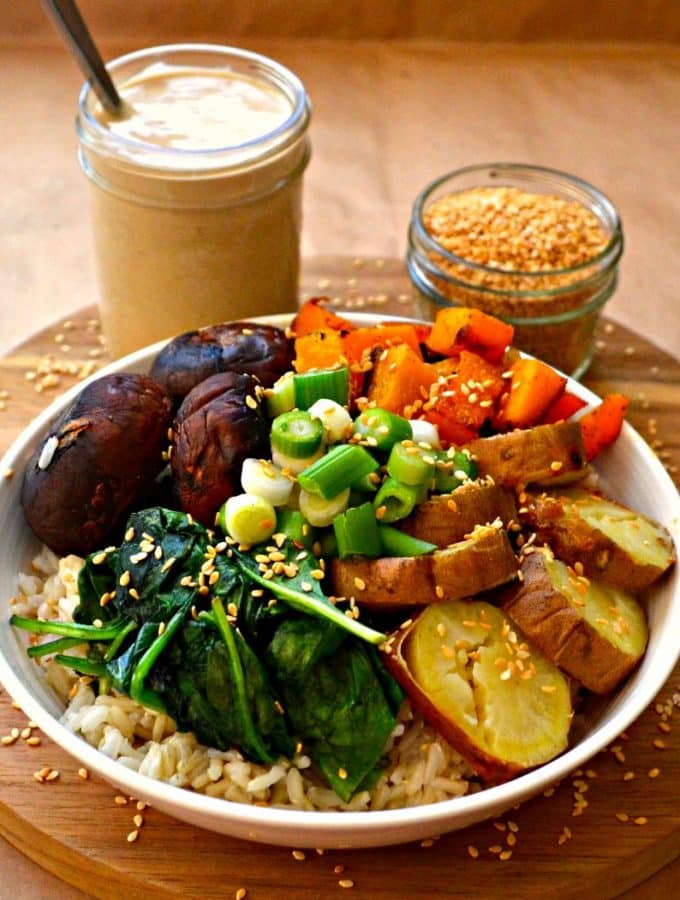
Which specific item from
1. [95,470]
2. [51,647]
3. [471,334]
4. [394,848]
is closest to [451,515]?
[471,334]

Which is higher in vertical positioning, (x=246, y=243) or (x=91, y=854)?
(x=246, y=243)

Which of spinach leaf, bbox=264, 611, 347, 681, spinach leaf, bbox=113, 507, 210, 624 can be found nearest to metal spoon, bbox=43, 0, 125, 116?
spinach leaf, bbox=113, 507, 210, 624

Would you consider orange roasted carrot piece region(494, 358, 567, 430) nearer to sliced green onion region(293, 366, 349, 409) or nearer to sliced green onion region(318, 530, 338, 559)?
sliced green onion region(293, 366, 349, 409)

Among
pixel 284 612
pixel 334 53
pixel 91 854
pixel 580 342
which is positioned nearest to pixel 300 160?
pixel 580 342

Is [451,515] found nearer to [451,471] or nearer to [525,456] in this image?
[451,471]

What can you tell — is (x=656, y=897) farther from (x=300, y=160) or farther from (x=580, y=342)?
(x=300, y=160)

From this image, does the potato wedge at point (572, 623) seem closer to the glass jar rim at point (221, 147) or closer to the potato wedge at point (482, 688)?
the potato wedge at point (482, 688)

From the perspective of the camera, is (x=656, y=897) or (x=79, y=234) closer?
(x=656, y=897)
